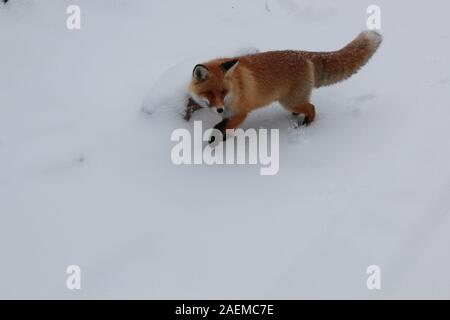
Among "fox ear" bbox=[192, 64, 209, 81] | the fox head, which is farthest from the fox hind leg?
"fox ear" bbox=[192, 64, 209, 81]

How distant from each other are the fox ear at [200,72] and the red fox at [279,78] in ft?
0.11

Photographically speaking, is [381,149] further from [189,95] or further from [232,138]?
[189,95]

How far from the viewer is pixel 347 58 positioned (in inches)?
153

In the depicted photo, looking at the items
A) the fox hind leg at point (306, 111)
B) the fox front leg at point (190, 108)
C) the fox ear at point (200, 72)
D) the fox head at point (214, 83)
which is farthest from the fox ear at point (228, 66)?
the fox hind leg at point (306, 111)

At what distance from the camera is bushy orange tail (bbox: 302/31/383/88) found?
387 cm

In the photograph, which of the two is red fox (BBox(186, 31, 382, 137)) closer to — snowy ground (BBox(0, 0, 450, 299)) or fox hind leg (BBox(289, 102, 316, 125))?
fox hind leg (BBox(289, 102, 316, 125))

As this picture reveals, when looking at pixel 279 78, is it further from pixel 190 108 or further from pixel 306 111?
pixel 190 108

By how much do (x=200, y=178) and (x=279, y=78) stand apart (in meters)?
1.11

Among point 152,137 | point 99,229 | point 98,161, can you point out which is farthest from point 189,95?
point 99,229

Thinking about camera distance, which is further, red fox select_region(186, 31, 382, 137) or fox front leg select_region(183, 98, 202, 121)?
fox front leg select_region(183, 98, 202, 121)

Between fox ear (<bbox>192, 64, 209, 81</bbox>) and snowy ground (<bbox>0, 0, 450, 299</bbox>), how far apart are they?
605mm

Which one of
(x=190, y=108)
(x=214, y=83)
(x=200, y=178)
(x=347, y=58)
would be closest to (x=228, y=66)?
(x=214, y=83)

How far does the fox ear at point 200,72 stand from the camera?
330 cm

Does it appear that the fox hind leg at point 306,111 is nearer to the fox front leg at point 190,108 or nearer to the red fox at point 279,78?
the red fox at point 279,78
